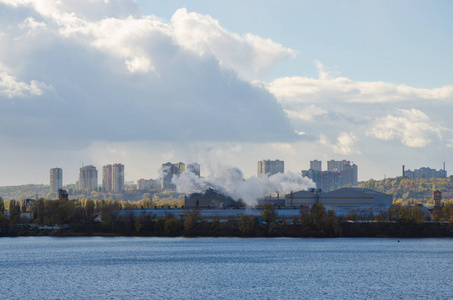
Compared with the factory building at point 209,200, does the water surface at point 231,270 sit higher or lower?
lower

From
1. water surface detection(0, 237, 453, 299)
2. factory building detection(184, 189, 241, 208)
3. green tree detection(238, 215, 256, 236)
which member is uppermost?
factory building detection(184, 189, 241, 208)

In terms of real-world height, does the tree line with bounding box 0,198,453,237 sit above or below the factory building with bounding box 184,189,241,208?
below

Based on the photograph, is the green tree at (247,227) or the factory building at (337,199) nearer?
the green tree at (247,227)

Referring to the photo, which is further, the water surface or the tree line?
the tree line

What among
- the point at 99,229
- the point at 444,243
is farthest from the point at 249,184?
the point at 444,243

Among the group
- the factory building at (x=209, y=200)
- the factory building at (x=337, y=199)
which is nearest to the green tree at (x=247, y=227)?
the factory building at (x=209, y=200)

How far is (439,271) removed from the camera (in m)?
59.2

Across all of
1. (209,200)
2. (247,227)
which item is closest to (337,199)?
(209,200)

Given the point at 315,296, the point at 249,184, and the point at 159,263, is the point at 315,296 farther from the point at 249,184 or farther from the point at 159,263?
the point at 249,184

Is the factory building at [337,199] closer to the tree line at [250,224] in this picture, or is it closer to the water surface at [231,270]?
the tree line at [250,224]

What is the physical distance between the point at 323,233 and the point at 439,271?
42.6 m

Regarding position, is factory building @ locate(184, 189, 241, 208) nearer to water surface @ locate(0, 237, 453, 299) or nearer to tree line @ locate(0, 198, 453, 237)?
tree line @ locate(0, 198, 453, 237)

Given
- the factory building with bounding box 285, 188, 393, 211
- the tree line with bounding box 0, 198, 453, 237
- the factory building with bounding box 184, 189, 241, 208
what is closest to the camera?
the tree line with bounding box 0, 198, 453, 237

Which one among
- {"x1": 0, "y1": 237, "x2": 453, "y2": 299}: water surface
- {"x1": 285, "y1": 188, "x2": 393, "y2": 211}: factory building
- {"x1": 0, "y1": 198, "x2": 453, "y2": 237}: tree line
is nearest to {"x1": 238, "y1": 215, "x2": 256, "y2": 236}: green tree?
{"x1": 0, "y1": 198, "x2": 453, "y2": 237}: tree line
